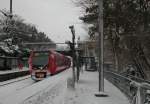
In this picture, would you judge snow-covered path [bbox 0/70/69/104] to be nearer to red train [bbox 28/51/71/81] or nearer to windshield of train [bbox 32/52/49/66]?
red train [bbox 28/51/71/81]

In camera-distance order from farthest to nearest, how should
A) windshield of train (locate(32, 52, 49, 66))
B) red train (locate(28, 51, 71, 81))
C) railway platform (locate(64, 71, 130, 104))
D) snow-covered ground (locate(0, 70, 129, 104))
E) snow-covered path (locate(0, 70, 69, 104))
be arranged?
windshield of train (locate(32, 52, 49, 66)) → red train (locate(28, 51, 71, 81)) → snow-covered path (locate(0, 70, 69, 104)) → snow-covered ground (locate(0, 70, 129, 104)) → railway platform (locate(64, 71, 130, 104))

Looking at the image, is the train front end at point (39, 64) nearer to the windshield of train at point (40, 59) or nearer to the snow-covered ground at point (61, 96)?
the windshield of train at point (40, 59)

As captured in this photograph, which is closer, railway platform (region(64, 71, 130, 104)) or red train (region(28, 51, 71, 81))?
railway platform (region(64, 71, 130, 104))

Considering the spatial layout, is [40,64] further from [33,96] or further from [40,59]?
[33,96]

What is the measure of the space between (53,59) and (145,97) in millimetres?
30391

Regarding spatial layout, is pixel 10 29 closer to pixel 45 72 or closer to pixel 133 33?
pixel 45 72

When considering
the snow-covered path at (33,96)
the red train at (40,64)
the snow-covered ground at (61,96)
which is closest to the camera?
the snow-covered ground at (61,96)

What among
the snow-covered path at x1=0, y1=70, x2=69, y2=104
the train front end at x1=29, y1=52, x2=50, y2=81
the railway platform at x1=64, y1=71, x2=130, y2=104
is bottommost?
the snow-covered path at x1=0, y1=70, x2=69, y2=104

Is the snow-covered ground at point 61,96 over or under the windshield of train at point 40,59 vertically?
under

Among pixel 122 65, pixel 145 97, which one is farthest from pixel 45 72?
pixel 145 97

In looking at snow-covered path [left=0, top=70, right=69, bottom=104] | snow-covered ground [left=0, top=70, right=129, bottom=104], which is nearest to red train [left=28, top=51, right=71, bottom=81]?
snow-covered ground [left=0, top=70, right=129, bottom=104]

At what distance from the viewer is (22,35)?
10088 cm

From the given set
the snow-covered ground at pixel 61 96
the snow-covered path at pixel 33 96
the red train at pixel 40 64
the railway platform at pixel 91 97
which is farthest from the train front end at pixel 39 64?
the railway platform at pixel 91 97

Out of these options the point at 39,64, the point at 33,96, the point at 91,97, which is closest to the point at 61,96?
the point at 33,96
